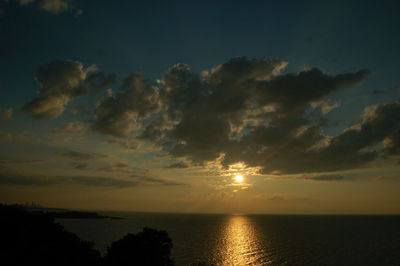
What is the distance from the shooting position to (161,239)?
1783 inches

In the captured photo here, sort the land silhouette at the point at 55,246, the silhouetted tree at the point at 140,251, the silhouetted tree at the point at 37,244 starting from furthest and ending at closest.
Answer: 1. the silhouetted tree at the point at 140,251
2. the land silhouette at the point at 55,246
3. the silhouetted tree at the point at 37,244

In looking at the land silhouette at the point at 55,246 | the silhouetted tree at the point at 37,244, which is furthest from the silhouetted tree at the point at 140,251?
the silhouetted tree at the point at 37,244

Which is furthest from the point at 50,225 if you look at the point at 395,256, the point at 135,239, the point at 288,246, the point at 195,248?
the point at 395,256

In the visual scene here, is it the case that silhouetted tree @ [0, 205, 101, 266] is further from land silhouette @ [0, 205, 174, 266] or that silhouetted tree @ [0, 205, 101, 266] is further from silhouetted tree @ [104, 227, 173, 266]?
silhouetted tree @ [104, 227, 173, 266]

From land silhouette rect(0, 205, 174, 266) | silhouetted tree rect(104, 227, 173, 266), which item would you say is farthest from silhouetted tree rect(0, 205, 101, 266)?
silhouetted tree rect(104, 227, 173, 266)

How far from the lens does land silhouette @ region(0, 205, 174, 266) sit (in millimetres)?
35781

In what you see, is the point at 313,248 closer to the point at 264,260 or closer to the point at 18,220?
the point at 264,260

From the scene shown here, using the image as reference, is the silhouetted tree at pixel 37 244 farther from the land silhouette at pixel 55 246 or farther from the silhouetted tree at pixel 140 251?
the silhouetted tree at pixel 140 251

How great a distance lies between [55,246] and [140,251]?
12129mm

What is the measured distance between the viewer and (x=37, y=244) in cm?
3819

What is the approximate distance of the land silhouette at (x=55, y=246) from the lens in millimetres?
35781

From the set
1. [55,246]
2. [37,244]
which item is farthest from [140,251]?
[37,244]

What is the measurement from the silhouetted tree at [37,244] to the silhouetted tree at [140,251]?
11.4 feet

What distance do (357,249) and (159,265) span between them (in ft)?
288
